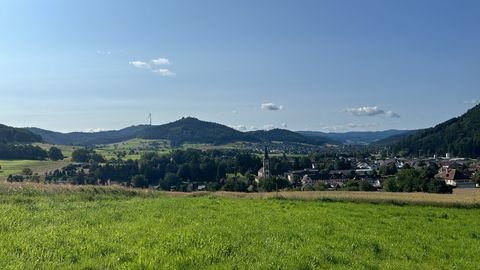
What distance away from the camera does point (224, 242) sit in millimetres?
14102

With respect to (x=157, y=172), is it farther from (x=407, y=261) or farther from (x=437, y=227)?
(x=407, y=261)

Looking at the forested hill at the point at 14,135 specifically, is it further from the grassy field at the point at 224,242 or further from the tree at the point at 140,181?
the grassy field at the point at 224,242

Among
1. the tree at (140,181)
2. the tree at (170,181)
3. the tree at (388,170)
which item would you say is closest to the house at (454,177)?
the tree at (388,170)

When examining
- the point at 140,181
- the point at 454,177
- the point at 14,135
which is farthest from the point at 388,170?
the point at 14,135


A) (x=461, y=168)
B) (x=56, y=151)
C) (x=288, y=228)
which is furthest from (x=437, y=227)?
(x=56, y=151)

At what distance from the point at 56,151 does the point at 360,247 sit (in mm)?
148714

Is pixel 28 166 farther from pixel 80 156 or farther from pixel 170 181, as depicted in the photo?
pixel 170 181

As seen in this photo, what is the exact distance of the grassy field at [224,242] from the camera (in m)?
11.2

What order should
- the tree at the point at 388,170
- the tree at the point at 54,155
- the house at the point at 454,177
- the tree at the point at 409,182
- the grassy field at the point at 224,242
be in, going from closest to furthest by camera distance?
the grassy field at the point at 224,242
the tree at the point at 409,182
the house at the point at 454,177
the tree at the point at 388,170
the tree at the point at 54,155

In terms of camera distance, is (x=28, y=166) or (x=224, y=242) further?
(x=28, y=166)

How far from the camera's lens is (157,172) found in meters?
124

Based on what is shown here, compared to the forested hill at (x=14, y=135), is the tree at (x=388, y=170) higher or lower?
lower

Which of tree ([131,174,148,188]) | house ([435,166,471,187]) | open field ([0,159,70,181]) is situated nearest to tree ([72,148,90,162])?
open field ([0,159,70,181])

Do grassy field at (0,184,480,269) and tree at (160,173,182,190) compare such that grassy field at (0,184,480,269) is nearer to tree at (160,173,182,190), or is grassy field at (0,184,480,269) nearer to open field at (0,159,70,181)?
tree at (160,173,182,190)
